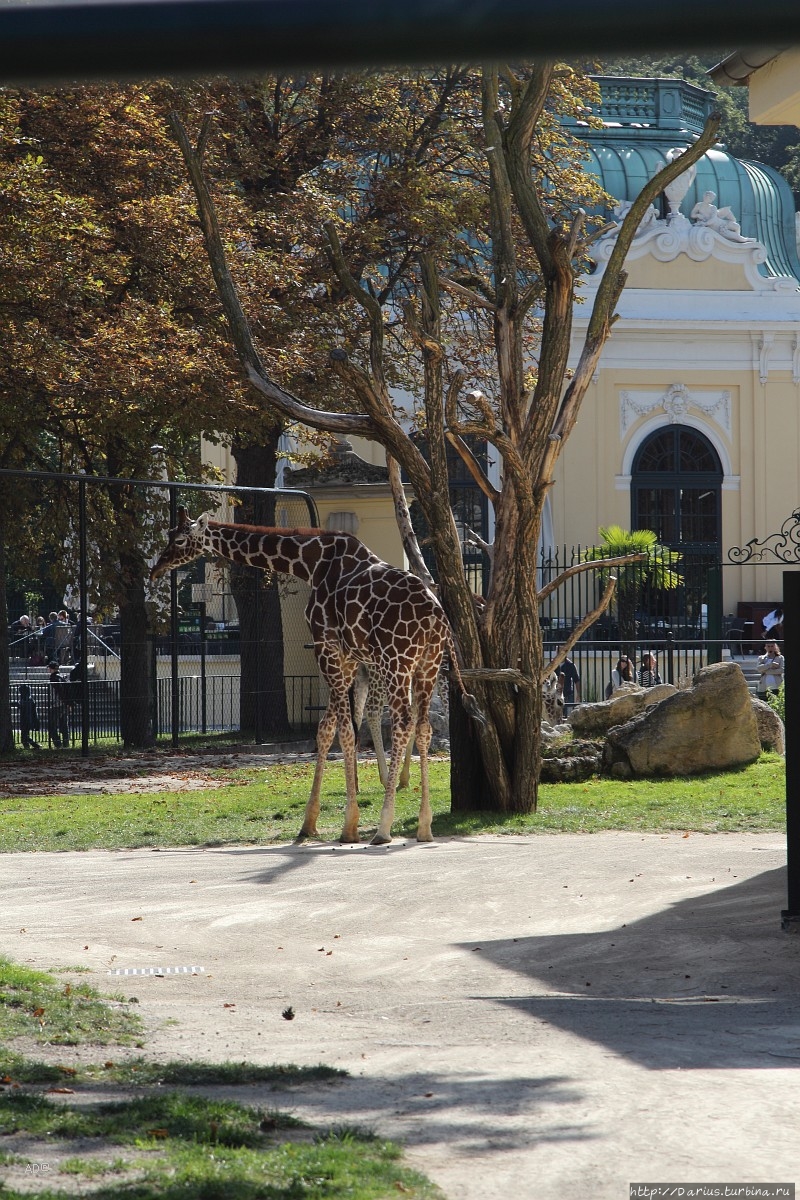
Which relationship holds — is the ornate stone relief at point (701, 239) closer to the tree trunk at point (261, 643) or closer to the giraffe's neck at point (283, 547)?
the tree trunk at point (261, 643)

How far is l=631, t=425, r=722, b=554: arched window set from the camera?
3488 centimetres

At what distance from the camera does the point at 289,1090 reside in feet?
15.8

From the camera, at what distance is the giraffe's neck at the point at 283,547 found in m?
12.1

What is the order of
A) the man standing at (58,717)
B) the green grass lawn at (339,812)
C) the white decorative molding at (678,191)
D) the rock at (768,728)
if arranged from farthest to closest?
the white decorative molding at (678,191)
the man standing at (58,717)
the rock at (768,728)
the green grass lawn at (339,812)

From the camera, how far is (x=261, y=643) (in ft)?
70.7

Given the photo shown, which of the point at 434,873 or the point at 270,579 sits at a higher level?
the point at 270,579

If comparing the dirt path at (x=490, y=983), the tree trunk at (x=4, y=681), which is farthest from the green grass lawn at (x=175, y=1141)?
the tree trunk at (x=4, y=681)

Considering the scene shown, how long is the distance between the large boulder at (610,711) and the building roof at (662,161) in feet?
72.7

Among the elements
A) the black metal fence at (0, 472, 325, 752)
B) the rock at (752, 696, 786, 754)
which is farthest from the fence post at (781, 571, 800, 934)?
the black metal fence at (0, 472, 325, 752)

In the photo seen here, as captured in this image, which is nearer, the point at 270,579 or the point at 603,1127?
the point at 603,1127

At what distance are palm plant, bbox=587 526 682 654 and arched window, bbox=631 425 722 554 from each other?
24.9ft

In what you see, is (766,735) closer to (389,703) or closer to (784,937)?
(389,703)

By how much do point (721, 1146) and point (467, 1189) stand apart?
71 centimetres

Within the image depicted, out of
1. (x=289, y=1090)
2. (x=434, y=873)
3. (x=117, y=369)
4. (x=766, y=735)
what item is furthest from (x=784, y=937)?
(x=117, y=369)
